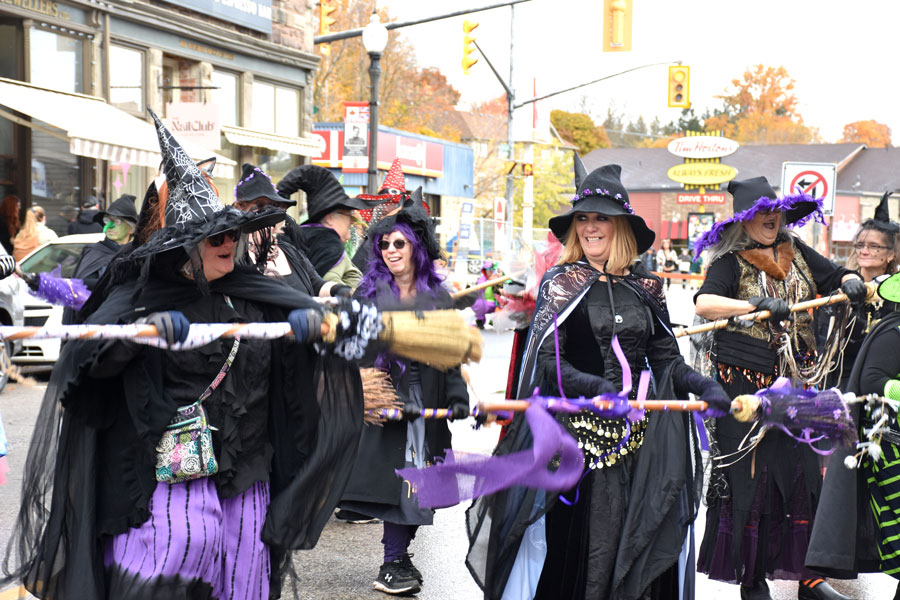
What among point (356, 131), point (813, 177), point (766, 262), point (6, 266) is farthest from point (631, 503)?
point (356, 131)

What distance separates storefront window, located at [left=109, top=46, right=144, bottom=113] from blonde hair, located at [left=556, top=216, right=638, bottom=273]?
54.2 ft

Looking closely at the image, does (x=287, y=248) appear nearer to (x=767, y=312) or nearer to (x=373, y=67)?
(x=767, y=312)

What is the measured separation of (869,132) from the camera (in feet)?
297

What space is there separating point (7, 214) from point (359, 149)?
6140mm

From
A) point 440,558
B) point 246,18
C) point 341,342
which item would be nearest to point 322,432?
point 341,342

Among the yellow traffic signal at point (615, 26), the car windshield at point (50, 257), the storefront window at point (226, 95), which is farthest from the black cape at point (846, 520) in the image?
the storefront window at point (226, 95)

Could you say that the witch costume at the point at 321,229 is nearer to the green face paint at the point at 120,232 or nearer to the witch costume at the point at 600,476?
the green face paint at the point at 120,232

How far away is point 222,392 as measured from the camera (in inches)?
143

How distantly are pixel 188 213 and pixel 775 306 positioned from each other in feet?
10.0

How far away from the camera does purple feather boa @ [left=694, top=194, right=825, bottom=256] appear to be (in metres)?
5.66

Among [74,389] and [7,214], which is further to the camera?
[7,214]

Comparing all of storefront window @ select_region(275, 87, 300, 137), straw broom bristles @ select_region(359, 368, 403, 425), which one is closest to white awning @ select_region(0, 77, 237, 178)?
storefront window @ select_region(275, 87, 300, 137)

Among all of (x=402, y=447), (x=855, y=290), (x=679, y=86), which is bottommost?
(x=402, y=447)

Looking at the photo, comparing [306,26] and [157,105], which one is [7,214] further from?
[306,26]
